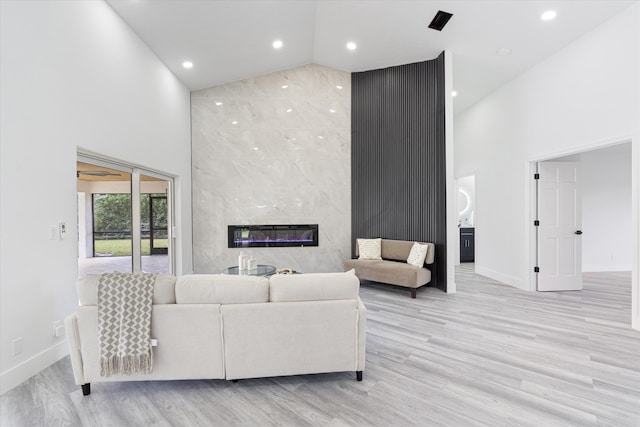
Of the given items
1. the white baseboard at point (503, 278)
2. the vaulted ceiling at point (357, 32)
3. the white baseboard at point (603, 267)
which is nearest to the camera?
the vaulted ceiling at point (357, 32)

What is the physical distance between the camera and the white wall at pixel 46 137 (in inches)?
90.2

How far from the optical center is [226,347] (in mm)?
2160


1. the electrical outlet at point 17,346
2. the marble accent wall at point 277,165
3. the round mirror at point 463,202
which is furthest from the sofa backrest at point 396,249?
the electrical outlet at point 17,346

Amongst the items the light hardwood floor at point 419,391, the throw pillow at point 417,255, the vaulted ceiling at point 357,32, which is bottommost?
the light hardwood floor at point 419,391

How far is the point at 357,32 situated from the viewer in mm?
4773

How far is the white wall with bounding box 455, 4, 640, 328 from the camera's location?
3.52 m

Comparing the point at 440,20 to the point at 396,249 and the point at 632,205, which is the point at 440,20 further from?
the point at 396,249

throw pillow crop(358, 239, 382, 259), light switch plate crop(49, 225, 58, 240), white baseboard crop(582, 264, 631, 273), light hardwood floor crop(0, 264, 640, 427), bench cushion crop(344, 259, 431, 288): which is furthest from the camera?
white baseboard crop(582, 264, 631, 273)

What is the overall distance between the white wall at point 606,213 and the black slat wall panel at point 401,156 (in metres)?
3.95

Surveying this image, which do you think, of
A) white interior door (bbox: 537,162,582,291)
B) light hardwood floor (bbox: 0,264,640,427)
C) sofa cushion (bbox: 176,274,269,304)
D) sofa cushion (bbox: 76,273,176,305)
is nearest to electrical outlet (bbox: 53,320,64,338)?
light hardwood floor (bbox: 0,264,640,427)

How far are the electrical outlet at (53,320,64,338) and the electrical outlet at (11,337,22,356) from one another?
1.09 ft

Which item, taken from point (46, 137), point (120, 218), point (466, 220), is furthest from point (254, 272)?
point (466, 220)

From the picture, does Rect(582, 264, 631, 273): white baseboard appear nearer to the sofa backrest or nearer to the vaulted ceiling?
the sofa backrest

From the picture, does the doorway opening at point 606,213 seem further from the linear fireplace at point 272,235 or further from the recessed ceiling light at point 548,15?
the linear fireplace at point 272,235
